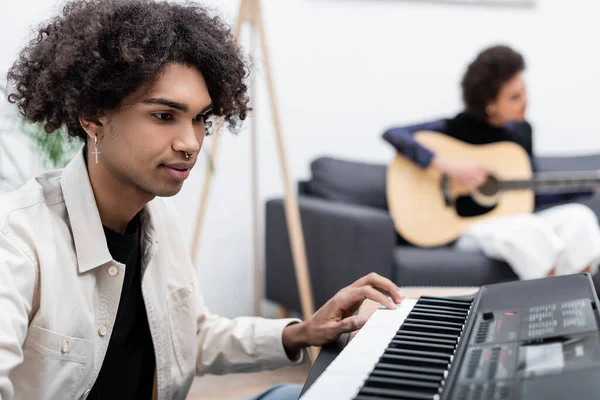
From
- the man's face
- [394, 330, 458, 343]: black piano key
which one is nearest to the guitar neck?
the man's face

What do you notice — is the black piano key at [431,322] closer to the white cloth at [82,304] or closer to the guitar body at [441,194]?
the white cloth at [82,304]

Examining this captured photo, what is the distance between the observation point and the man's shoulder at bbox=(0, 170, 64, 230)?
3.72 feet

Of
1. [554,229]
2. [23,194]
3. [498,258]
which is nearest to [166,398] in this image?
[23,194]

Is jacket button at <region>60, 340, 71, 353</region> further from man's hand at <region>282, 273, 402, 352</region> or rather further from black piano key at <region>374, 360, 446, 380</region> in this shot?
black piano key at <region>374, 360, 446, 380</region>

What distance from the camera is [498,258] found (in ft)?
10.5

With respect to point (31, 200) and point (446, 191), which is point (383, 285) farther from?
point (446, 191)

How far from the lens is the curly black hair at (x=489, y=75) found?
12.0 feet

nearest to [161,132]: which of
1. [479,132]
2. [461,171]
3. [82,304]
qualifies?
[82,304]

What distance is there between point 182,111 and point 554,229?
2399 millimetres

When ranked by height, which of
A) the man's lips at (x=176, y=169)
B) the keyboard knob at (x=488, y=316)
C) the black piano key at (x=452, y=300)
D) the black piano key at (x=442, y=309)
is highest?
the man's lips at (x=176, y=169)

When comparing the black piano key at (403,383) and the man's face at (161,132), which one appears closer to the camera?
the black piano key at (403,383)

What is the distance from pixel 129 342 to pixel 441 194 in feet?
7.57

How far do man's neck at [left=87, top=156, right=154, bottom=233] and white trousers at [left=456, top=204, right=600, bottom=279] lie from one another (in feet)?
Result: 6.90

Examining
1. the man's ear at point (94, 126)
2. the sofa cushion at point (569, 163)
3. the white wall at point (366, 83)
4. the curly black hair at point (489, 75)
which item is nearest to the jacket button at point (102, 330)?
the man's ear at point (94, 126)
